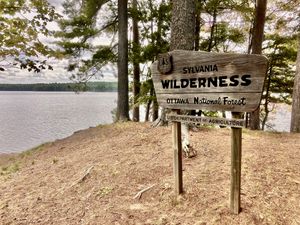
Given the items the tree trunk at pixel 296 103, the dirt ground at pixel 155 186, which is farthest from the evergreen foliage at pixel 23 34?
the tree trunk at pixel 296 103

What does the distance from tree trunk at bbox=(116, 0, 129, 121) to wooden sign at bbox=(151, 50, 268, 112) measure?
18.3ft

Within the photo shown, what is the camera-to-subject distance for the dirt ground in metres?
2.99

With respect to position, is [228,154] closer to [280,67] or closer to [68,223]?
[68,223]

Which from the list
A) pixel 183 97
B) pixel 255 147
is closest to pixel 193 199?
pixel 183 97

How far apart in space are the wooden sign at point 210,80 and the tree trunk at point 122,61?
5575 millimetres

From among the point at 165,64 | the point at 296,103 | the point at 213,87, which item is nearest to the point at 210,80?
the point at 213,87

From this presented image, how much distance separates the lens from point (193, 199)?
321cm

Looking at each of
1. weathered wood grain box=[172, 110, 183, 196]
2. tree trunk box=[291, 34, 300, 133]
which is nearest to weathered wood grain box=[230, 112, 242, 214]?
weathered wood grain box=[172, 110, 183, 196]

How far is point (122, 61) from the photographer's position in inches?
349

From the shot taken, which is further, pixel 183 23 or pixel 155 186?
pixel 183 23

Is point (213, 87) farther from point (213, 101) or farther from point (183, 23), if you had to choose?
point (183, 23)

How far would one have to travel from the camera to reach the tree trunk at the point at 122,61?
877cm

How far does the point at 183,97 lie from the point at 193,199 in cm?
121

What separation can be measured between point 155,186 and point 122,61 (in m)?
5.94
